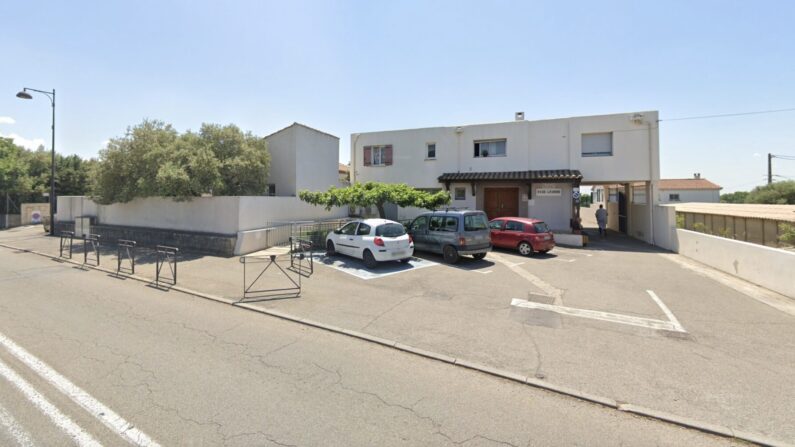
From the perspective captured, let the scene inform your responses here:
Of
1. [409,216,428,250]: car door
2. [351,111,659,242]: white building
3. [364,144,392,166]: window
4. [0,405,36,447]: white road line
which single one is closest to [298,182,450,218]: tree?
[409,216,428,250]: car door

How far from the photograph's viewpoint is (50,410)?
12.2ft

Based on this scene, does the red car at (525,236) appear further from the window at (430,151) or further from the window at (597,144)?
the window at (430,151)

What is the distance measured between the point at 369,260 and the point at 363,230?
116 cm

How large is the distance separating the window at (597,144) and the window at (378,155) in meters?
11.6

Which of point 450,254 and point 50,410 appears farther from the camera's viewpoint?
point 450,254

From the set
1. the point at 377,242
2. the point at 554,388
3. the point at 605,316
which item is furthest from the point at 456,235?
the point at 554,388

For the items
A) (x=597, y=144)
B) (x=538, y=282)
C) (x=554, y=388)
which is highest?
(x=597, y=144)

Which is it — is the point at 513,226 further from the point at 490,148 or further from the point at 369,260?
the point at 490,148

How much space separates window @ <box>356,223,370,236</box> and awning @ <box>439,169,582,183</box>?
31.9 feet

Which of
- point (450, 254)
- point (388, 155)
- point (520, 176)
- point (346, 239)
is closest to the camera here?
point (450, 254)

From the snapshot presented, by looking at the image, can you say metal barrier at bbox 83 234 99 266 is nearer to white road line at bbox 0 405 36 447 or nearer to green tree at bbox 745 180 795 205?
white road line at bbox 0 405 36 447

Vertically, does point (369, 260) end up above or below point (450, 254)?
below

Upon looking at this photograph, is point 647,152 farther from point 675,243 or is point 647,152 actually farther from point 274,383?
point 274,383

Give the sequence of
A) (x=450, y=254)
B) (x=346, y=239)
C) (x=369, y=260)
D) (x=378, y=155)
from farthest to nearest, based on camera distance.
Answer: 1. (x=378, y=155)
2. (x=346, y=239)
3. (x=450, y=254)
4. (x=369, y=260)
